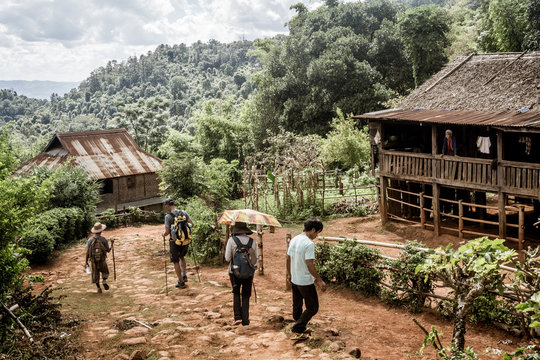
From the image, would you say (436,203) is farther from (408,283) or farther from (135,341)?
(135,341)

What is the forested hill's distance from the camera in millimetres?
75938

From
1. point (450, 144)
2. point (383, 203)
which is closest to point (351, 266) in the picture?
point (450, 144)

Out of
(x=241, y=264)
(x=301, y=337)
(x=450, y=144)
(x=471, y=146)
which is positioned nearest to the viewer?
(x=301, y=337)

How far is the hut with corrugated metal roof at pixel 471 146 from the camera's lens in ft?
46.4

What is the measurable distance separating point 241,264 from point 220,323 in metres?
1.26

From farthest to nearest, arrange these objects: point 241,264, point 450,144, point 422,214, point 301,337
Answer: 1. point 422,214
2. point 450,144
3. point 241,264
4. point 301,337

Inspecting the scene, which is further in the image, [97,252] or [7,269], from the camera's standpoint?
[97,252]

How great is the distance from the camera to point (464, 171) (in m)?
15.2

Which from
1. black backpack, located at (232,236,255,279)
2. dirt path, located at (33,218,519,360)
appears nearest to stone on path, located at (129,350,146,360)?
dirt path, located at (33,218,519,360)

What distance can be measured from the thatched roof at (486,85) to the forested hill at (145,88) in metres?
48.4

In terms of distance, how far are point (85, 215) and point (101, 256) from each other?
979 centimetres

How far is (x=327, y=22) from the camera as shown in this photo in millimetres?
36781

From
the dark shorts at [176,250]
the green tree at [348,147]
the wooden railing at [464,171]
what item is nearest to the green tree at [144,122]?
the green tree at [348,147]

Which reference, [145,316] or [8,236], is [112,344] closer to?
[145,316]
